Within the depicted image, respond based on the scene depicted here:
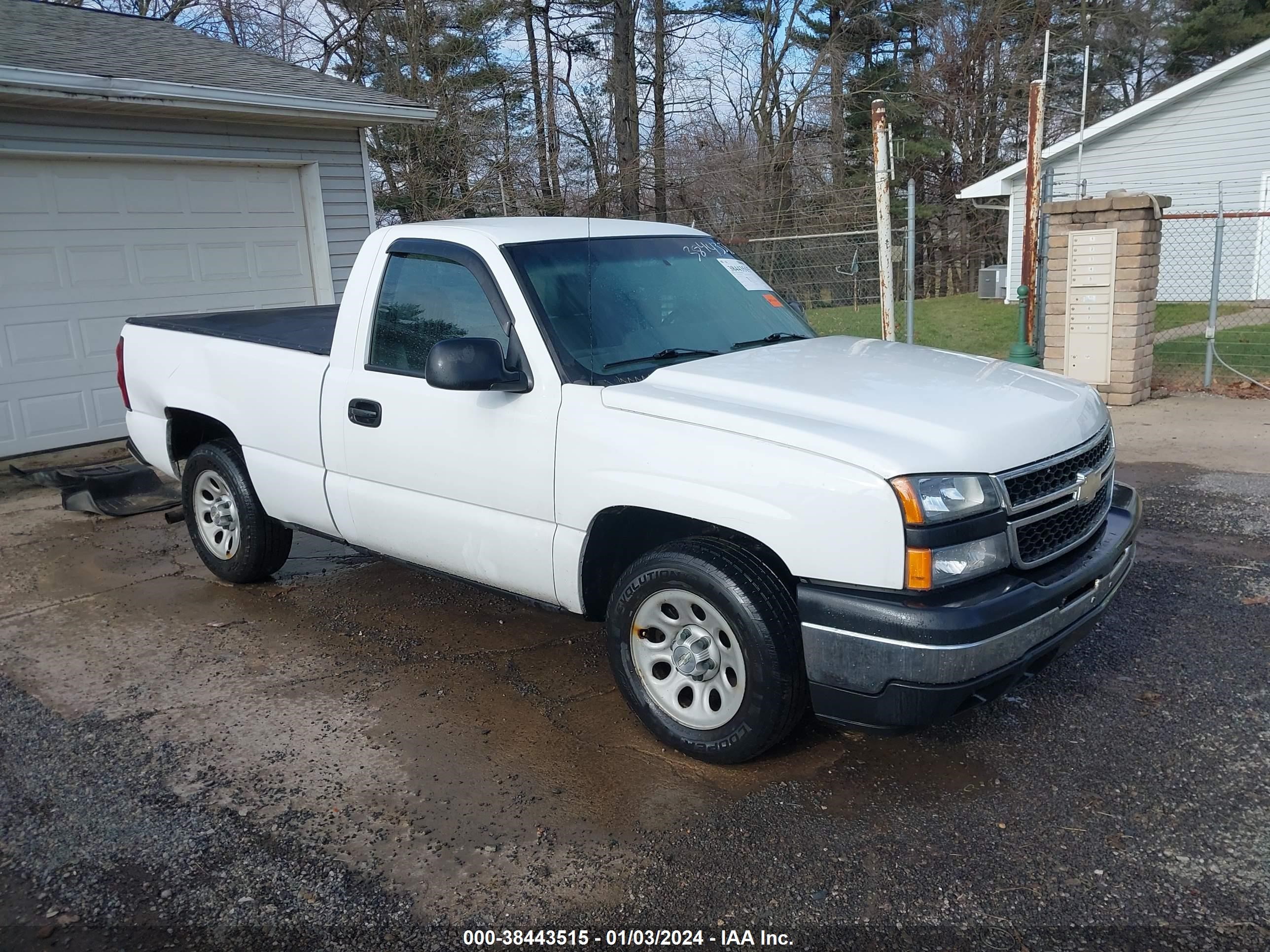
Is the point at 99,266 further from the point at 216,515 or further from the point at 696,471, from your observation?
the point at 696,471

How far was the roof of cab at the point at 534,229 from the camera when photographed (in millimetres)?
4309

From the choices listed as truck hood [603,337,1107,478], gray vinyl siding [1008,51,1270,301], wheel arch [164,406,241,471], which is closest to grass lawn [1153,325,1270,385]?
gray vinyl siding [1008,51,1270,301]

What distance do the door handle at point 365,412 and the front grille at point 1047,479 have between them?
2.60 metres

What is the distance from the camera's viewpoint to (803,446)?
125 inches

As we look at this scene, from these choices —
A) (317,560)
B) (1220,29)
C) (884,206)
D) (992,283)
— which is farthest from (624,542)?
(1220,29)

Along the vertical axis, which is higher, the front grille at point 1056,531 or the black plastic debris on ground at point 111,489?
the front grille at point 1056,531

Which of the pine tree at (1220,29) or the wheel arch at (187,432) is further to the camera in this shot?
the pine tree at (1220,29)

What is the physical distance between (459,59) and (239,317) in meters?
19.6

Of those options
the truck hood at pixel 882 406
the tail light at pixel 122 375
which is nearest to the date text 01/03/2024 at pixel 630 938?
the truck hood at pixel 882 406

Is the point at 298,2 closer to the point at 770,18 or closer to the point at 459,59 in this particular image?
the point at 459,59

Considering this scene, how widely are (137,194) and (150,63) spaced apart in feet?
4.82

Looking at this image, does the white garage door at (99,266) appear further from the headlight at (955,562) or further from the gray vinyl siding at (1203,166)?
the gray vinyl siding at (1203,166)

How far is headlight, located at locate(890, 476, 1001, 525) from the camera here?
300cm

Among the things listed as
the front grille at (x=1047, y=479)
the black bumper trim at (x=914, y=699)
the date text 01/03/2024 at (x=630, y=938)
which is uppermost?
the front grille at (x=1047, y=479)
